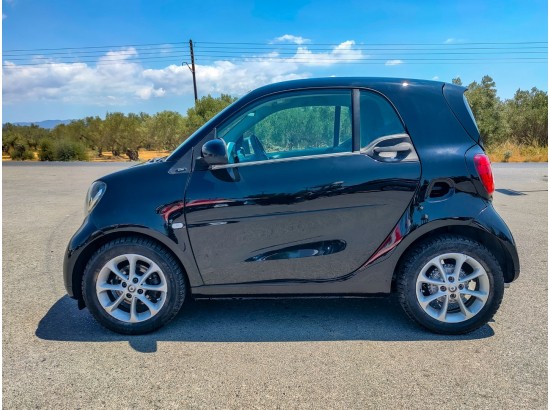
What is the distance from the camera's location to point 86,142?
33.8 meters

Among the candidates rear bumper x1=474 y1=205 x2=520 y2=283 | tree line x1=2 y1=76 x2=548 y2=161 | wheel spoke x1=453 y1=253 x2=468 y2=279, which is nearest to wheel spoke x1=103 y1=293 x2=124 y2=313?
wheel spoke x1=453 y1=253 x2=468 y2=279

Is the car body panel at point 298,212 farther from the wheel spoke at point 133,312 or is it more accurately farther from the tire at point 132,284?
the wheel spoke at point 133,312

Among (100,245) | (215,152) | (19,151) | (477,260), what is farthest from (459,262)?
(19,151)

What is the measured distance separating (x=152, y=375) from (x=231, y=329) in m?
0.76

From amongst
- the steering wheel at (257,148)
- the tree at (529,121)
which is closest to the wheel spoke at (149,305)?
the steering wheel at (257,148)

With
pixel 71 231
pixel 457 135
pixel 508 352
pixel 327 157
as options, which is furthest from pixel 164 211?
pixel 71 231

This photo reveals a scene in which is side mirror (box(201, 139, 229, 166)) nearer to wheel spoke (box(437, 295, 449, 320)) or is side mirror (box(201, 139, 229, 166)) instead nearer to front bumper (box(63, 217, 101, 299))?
front bumper (box(63, 217, 101, 299))

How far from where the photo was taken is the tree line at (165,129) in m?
26.0

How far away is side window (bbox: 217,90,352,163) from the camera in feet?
10.9

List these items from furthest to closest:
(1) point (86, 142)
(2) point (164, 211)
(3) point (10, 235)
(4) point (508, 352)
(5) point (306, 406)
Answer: (1) point (86, 142), (3) point (10, 235), (2) point (164, 211), (4) point (508, 352), (5) point (306, 406)

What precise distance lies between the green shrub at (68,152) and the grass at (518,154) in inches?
937

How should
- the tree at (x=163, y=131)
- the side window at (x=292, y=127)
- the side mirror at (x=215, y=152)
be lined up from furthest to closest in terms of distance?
the tree at (x=163, y=131) < the side window at (x=292, y=127) < the side mirror at (x=215, y=152)

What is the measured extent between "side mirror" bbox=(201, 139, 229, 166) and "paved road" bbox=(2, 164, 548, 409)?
1309mm

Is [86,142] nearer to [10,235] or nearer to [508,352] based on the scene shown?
[10,235]
